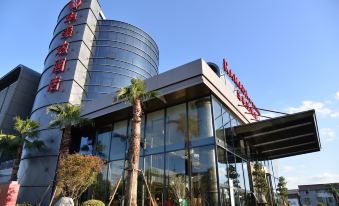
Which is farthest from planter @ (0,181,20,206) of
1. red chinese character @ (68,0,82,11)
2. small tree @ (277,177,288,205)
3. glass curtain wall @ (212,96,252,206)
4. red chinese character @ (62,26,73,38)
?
small tree @ (277,177,288,205)

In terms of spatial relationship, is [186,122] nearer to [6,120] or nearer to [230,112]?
[230,112]

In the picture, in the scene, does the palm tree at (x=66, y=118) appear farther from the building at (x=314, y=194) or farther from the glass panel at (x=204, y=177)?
the building at (x=314, y=194)

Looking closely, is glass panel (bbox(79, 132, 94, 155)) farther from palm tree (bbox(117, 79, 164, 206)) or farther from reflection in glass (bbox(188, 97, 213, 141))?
reflection in glass (bbox(188, 97, 213, 141))

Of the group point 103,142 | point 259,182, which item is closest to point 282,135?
point 259,182

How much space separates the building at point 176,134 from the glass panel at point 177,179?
55 mm

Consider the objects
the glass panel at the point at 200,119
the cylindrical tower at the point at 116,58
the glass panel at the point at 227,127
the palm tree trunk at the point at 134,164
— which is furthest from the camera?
the cylindrical tower at the point at 116,58

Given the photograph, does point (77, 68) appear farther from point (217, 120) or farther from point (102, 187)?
point (217, 120)

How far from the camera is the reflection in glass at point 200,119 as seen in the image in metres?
14.9

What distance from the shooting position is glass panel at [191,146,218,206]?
43.7 feet

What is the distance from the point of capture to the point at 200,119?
1544cm

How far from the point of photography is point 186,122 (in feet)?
52.3

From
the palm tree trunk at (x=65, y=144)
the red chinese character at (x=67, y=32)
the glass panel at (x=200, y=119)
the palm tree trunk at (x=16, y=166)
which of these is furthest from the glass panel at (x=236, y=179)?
the red chinese character at (x=67, y=32)

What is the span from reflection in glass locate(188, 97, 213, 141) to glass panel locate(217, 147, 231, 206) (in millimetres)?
1343

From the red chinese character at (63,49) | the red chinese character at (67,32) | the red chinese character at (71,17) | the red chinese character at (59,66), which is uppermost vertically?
the red chinese character at (71,17)
